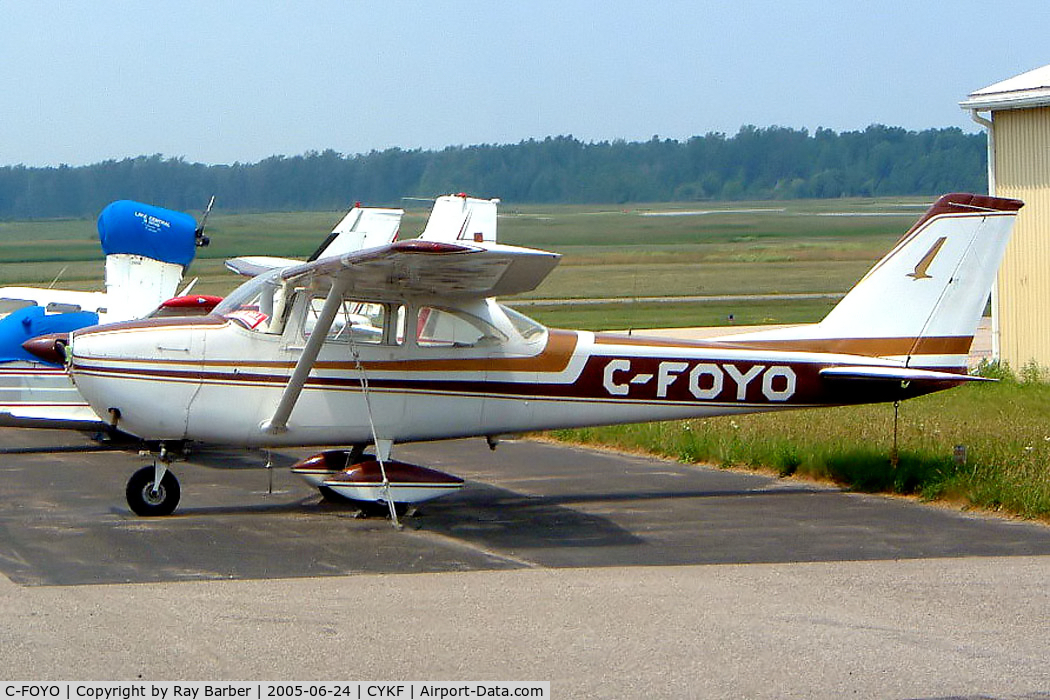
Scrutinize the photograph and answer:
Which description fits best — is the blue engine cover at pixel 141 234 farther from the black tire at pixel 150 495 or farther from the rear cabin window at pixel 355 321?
the black tire at pixel 150 495

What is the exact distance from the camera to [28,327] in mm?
13805

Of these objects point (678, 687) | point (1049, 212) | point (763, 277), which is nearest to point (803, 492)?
point (678, 687)

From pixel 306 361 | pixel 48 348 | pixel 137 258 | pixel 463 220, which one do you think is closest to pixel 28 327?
pixel 48 348

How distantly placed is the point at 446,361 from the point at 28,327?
5371 millimetres

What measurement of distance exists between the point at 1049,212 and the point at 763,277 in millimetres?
32609

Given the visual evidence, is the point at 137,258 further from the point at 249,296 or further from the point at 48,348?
the point at 249,296

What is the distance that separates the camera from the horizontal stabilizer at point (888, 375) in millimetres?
10812

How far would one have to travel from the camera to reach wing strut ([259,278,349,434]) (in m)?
9.79

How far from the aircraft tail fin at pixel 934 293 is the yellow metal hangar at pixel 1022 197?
310 inches

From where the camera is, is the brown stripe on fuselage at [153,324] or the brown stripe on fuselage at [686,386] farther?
the brown stripe on fuselage at [686,386]

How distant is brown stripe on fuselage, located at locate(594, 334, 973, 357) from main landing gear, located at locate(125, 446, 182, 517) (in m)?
3.45

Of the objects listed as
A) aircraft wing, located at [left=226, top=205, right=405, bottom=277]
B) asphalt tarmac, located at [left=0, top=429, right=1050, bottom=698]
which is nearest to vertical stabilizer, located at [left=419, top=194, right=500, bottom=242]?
aircraft wing, located at [left=226, top=205, right=405, bottom=277]

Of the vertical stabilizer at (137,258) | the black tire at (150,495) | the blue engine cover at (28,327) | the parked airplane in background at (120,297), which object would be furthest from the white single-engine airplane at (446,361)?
the vertical stabilizer at (137,258)

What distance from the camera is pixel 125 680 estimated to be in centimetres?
574
